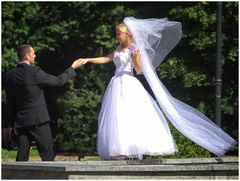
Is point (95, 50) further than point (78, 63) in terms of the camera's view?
Yes

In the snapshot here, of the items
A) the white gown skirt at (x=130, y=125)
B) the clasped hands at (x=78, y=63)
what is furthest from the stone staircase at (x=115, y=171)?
the clasped hands at (x=78, y=63)

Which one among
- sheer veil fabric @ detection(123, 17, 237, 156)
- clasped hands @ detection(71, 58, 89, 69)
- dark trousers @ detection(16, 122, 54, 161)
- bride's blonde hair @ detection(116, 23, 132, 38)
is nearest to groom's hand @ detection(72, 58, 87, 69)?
clasped hands @ detection(71, 58, 89, 69)

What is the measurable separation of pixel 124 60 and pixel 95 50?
17570 millimetres

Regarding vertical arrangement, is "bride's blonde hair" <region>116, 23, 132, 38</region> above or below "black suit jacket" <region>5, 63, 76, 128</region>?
above

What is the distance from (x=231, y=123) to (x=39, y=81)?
1591 cm

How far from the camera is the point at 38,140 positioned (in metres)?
10.7

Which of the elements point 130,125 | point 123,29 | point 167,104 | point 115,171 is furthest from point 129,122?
point 115,171

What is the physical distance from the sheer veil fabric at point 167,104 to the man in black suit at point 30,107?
1189mm

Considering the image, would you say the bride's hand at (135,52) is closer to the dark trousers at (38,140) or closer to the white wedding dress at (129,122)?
the white wedding dress at (129,122)

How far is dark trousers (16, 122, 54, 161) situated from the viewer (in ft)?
35.3

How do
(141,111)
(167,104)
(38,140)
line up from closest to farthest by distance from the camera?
(38,140) → (141,111) → (167,104)

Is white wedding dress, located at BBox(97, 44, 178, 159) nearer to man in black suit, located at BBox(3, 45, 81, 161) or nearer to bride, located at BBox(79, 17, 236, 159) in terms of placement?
bride, located at BBox(79, 17, 236, 159)

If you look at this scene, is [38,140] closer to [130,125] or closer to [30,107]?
[30,107]

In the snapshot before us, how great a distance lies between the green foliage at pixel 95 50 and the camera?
81.8 feet
